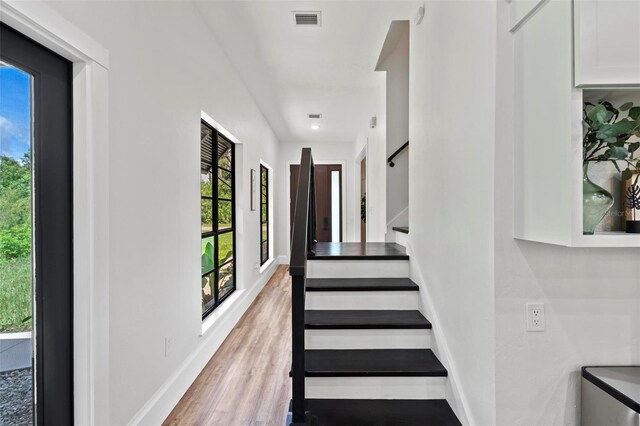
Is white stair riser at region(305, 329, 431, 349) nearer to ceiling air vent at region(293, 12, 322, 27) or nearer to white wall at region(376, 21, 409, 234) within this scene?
white wall at region(376, 21, 409, 234)

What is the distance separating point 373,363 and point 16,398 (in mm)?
1598

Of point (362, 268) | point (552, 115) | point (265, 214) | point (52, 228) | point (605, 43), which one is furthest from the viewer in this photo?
point (265, 214)

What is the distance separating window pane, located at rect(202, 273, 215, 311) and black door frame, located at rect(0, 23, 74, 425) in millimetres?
1756

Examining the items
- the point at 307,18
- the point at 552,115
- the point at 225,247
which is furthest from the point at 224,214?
the point at 552,115

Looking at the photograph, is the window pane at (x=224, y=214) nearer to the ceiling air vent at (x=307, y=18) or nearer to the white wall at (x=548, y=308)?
the ceiling air vent at (x=307, y=18)

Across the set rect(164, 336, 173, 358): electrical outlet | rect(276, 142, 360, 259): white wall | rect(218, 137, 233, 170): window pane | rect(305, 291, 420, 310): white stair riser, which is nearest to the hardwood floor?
rect(164, 336, 173, 358): electrical outlet

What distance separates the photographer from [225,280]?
3885 mm

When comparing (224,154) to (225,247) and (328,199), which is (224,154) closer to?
(225,247)

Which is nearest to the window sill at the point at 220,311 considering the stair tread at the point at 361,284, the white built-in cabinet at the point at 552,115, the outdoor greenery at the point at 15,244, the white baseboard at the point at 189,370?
the white baseboard at the point at 189,370

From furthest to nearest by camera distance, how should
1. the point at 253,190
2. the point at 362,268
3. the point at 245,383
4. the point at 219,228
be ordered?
1. the point at 253,190
2. the point at 219,228
3. the point at 362,268
4. the point at 245,383

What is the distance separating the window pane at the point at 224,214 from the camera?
370cm

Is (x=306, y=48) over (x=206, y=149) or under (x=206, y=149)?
over

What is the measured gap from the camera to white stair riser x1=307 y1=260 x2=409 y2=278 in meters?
2.68

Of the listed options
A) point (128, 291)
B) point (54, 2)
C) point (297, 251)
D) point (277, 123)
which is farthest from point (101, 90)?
point (277, 123)
